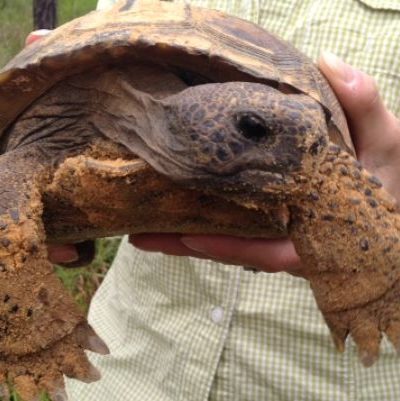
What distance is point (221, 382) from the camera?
1.62 metres

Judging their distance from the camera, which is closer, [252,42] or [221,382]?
[252,42]

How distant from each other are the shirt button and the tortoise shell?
1.75 feet

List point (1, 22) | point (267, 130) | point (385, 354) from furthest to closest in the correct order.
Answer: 1. point (1, 22)
2. point (385, 354)
3. point (267, 130)

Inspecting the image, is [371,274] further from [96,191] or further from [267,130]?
[96,191]

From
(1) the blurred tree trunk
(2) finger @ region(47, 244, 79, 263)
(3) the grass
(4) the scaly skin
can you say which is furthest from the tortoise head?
(1) the blurred tree trunk

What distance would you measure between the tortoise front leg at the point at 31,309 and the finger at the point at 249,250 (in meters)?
0.26

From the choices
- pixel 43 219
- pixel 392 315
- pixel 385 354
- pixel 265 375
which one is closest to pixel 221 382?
pixel 265 375

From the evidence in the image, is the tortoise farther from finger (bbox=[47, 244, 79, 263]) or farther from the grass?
the grass

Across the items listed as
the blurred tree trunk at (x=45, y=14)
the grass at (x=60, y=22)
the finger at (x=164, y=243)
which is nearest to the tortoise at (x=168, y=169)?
the finger at (x=164, y=243)

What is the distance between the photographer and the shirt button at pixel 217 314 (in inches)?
63.2

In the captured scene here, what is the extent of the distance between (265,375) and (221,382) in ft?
0.37

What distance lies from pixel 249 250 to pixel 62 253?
1.44 feet

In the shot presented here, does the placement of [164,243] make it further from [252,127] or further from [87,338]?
[252,127]

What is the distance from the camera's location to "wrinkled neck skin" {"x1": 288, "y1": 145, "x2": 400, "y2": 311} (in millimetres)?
1098
